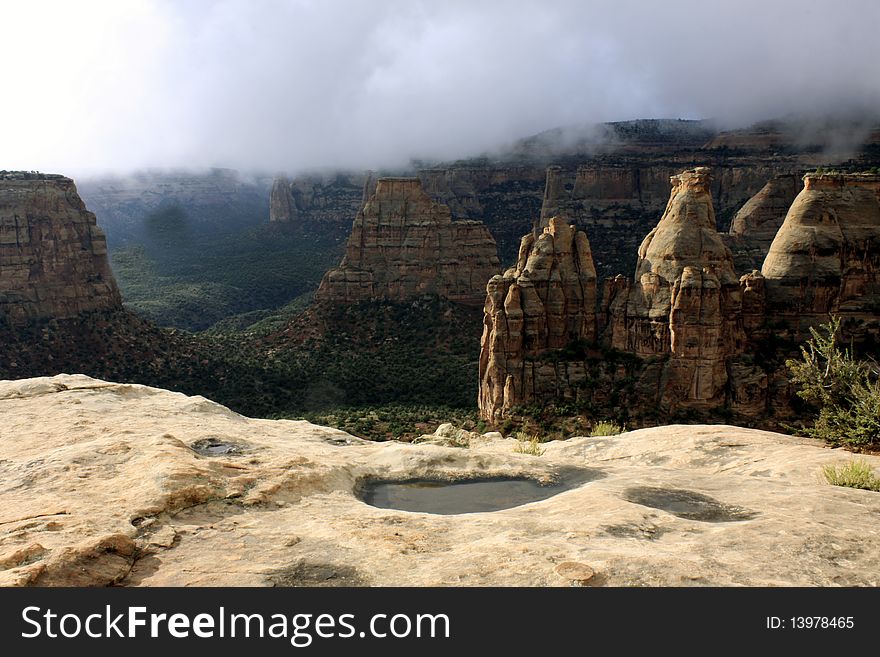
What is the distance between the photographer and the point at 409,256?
233 ft

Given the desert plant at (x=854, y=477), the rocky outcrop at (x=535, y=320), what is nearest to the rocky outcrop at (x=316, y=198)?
the rocky outcrop at (x=535, y=320)

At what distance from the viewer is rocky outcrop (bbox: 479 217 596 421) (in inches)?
1484

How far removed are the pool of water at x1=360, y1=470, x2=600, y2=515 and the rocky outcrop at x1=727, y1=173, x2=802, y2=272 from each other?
181 feet

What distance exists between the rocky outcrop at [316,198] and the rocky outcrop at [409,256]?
258 feet

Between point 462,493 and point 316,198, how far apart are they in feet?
517

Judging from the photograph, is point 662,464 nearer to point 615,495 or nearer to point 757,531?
point 615,495

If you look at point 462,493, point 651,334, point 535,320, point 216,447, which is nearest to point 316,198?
point 535,320

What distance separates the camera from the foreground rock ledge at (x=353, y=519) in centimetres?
640

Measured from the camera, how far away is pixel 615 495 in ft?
29.0

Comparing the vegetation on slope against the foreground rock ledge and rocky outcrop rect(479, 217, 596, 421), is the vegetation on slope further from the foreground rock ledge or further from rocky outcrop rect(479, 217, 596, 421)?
the foreground rock ledge

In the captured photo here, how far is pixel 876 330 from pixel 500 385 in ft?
61.5

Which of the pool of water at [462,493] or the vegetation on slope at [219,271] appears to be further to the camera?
the vegetation on slope at [219,271]

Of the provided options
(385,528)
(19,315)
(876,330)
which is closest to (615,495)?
(385,528)

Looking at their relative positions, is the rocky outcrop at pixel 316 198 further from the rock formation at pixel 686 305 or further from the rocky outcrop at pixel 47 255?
the rock formation at pixel 686 305
